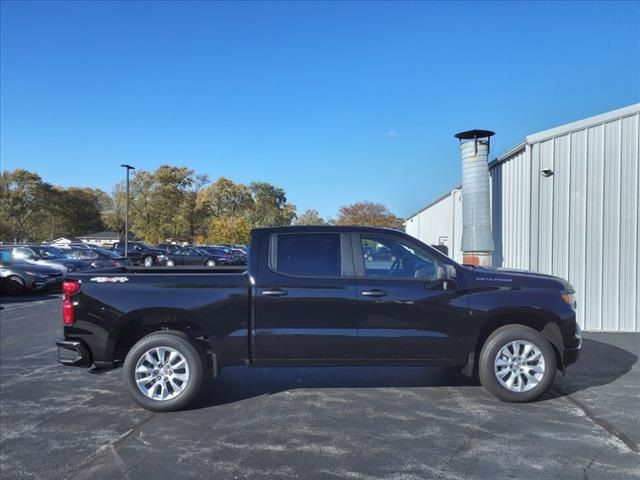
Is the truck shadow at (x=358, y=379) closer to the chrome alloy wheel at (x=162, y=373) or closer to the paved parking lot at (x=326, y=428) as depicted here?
the paved parking lot at (x=326, y=428)

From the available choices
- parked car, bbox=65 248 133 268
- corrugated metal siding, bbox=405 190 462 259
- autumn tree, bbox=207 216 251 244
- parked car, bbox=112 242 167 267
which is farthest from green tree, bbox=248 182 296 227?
parked car, bbox=65 248 133 268

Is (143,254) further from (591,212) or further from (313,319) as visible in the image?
(313,319)

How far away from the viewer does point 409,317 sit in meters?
5.09

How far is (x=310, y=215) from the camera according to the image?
4102 inches

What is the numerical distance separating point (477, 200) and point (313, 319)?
6.68 meters

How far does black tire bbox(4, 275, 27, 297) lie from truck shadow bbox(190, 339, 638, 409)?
12641 millimetres

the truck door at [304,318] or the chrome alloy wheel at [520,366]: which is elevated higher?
the truck door at [304,318]

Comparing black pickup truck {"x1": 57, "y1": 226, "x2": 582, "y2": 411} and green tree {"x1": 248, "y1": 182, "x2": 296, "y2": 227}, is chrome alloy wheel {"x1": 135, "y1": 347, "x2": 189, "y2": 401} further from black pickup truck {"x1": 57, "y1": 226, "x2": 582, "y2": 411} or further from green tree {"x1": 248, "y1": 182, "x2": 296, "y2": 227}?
green tree {"x1": 248, "y1": 182, "x2": 296, "y2": 227}

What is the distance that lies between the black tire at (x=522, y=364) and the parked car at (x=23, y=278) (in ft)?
51.4

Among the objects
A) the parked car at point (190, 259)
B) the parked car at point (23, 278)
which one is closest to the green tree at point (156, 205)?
the parked car at point (190, 259)

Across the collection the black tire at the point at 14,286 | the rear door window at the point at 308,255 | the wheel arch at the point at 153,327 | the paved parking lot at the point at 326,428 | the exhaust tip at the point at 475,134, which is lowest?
the paved parking lot at the point at 326,428

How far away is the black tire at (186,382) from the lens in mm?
4988

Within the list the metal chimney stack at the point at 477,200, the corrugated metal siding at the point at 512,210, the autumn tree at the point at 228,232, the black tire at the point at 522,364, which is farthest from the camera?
the autumn tree at the point at 228,232

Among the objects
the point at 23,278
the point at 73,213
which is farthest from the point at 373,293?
the point at 73,213
